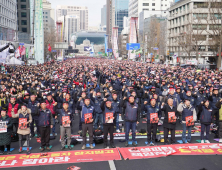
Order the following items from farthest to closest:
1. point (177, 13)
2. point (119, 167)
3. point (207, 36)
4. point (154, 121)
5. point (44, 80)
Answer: point (177, 13)
point (207, 36)
point (44, 80)
point (154, 121)
point (119, 167)

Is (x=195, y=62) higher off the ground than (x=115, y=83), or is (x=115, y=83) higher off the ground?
(x=195, y=62)

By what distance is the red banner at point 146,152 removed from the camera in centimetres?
831

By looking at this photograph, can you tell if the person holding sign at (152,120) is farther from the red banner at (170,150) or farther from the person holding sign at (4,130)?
the person holding sign at (4,130)

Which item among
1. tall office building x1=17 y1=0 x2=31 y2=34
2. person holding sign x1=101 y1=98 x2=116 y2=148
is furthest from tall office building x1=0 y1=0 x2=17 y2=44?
person holding sign x1=101 y1=98 x2=116 y2=148

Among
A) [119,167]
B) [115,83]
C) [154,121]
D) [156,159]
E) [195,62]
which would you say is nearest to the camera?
[119,167]

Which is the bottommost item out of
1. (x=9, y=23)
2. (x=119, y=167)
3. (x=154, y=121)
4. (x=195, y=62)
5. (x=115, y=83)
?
(x=119, y=167)

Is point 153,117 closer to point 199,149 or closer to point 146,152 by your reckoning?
point 146,152

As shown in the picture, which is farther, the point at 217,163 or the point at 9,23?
the point at 9,23

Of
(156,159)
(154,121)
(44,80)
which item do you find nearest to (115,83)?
(44,80)

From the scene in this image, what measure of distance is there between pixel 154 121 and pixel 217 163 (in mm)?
2486

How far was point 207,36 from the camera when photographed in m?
63.1

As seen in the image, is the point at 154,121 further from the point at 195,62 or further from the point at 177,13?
the point at 177,13

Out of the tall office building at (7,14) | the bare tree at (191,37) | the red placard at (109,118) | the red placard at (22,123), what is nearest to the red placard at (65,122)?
the red placard at (22,123)

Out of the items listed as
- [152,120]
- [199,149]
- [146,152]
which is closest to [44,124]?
[146,152]
